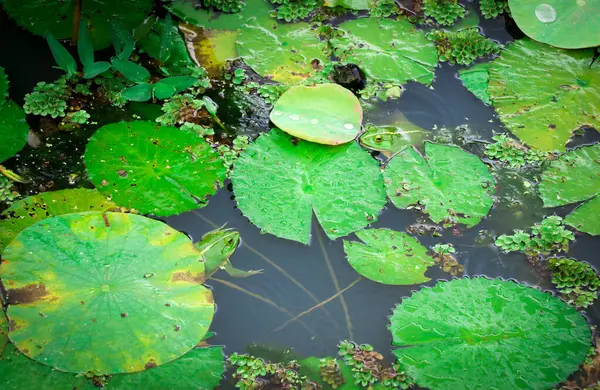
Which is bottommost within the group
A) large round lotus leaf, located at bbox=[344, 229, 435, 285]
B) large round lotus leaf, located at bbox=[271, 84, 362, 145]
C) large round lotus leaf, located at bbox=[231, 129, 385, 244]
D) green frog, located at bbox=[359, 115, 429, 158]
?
large round lotus leaf, located at bbox=[344, 229, 435, 285]

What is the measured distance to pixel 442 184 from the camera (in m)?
2.96

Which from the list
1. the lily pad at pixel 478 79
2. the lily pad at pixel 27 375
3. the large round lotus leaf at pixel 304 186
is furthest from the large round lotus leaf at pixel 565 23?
the lily pad at pixel 27 375

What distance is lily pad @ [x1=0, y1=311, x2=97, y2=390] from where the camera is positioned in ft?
7.47

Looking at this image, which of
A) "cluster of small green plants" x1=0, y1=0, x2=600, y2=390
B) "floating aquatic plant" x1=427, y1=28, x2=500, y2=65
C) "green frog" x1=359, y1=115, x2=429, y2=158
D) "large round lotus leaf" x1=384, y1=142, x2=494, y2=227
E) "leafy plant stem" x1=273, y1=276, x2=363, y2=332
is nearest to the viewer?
"cluster of small green plants" x1=0, y1=0, x2=600, y2=390

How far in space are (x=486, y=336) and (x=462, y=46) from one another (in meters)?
2.02

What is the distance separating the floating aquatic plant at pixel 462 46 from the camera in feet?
11.9

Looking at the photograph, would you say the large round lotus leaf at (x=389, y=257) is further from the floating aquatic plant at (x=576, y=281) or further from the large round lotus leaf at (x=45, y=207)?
the large round lotus leaf at (x=45, y=207)

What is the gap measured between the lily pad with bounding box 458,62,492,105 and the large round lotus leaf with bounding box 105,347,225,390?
225cm

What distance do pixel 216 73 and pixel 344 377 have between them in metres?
2.00

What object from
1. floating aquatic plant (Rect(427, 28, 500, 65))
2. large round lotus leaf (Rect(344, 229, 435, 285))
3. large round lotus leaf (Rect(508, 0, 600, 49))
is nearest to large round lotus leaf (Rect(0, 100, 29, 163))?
large round lotus leaf (Rect(344, 229, 435, 285))

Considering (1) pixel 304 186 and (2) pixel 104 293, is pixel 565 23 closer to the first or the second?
(1) pixel 304 186

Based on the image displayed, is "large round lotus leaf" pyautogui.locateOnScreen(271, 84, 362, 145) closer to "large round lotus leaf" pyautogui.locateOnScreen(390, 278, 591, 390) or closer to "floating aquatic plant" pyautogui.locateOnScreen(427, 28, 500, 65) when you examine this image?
"floating aquatic plant" pyautogui.locateOnScreen(427, 28, 500, 65)

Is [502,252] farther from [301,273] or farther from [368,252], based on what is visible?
[301,273]

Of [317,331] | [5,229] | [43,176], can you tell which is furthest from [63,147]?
[317,331]
